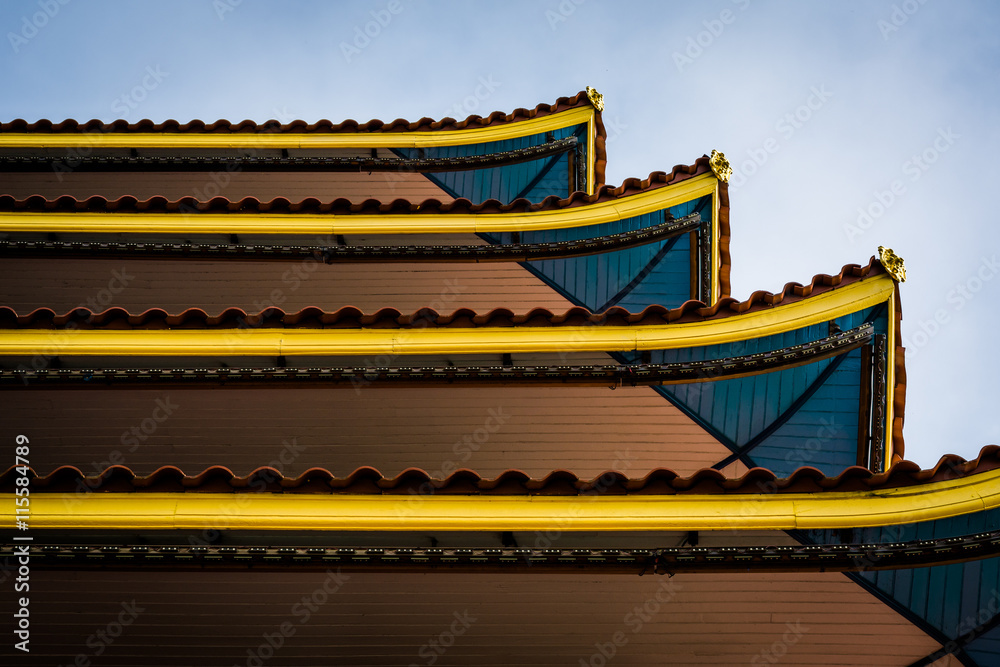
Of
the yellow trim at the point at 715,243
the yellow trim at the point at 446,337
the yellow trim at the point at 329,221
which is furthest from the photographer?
the yellow trim at the point at 715,243

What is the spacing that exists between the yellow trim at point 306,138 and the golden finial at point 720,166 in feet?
8.35

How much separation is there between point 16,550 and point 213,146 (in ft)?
25.5

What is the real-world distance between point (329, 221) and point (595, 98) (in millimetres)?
4650

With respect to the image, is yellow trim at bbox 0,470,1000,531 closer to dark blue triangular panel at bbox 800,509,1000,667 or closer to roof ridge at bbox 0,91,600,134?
dark blue triangular panel at bbox 800,509,1000,667

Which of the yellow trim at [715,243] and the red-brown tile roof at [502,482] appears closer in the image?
the red-brown tile roof at [502,482]

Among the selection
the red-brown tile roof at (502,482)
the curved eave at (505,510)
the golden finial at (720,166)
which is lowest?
the curved eave at (505,510)

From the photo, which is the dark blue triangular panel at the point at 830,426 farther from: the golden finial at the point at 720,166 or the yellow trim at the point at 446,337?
the golden finial at the point at 720,166

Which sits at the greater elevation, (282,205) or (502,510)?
(282,205)

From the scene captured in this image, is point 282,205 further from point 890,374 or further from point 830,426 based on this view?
point 890,374

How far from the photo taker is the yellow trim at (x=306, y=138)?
460 inches

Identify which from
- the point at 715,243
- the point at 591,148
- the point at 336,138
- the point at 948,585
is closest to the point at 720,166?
the point at 715,243

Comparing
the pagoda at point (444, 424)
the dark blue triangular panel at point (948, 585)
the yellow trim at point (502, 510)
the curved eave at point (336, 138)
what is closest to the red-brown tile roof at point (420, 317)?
the pagoda at point (444, 424)

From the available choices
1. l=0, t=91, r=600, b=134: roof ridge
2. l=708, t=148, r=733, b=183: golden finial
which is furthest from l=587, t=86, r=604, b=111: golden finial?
l=708, t=148, r=733, b=183: golden finial

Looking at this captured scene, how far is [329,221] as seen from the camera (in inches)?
364
